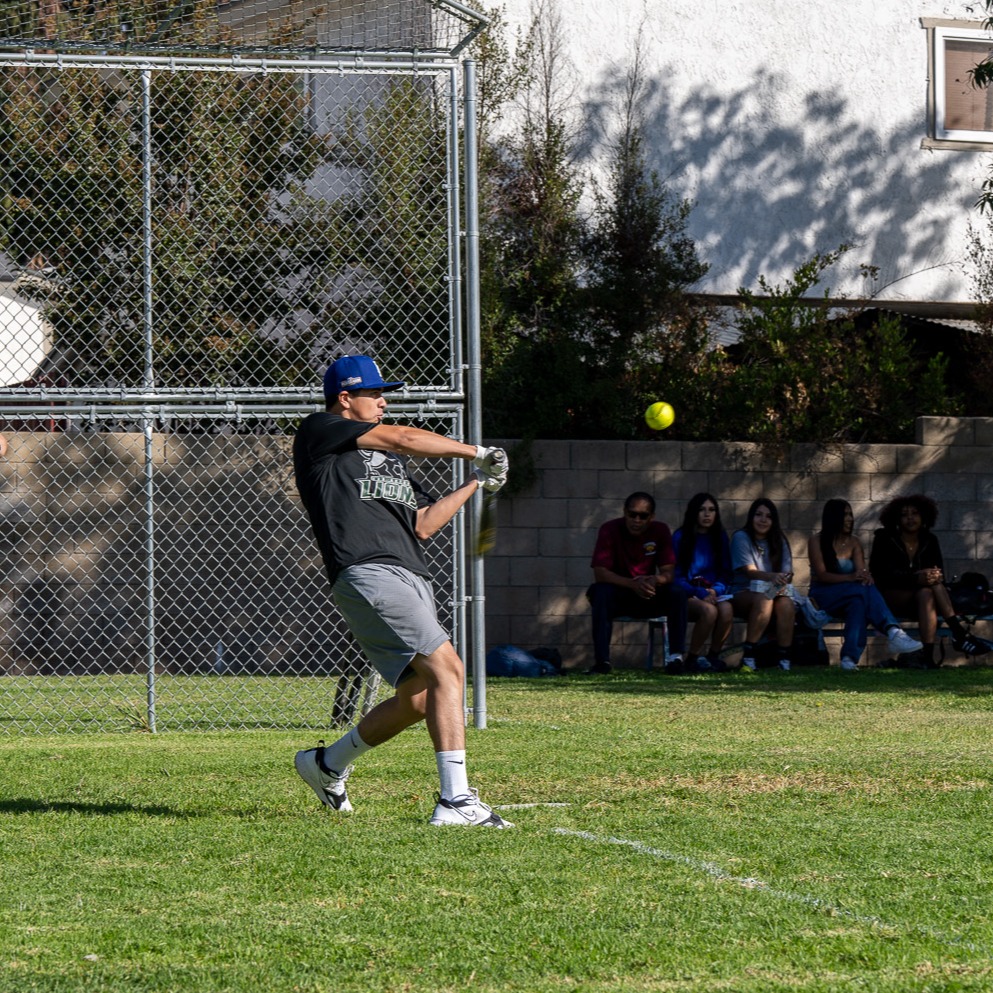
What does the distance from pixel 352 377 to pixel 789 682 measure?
699cm

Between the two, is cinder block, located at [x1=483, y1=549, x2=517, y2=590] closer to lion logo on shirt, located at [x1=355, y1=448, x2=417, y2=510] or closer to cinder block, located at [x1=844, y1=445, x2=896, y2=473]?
cinder block, located at [x1=844, y1=445, x2=896, y2=473]

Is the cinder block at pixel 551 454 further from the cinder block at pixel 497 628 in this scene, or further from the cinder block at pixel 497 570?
the cinder block at pixel 497 628

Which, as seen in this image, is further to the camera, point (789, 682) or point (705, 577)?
point (705, 577)

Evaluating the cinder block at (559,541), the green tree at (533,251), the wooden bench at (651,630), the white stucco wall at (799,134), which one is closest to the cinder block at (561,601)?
the cinder block at (559,541)

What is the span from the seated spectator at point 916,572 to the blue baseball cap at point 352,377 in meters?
9.03

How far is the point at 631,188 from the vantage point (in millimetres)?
16922

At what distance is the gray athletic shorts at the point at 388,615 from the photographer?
5.73 metres

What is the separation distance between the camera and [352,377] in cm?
603

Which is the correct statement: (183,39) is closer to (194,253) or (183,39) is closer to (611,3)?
(194,253)

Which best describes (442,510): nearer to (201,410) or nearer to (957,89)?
(201,410)

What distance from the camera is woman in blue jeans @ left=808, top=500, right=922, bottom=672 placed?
44.8ft

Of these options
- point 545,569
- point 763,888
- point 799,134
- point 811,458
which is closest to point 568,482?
point 545,569

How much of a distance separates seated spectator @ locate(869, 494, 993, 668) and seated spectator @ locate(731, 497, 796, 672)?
0.99m

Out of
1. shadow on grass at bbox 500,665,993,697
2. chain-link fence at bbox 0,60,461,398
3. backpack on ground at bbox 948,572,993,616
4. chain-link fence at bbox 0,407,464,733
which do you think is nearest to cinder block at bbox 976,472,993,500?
backpack on ground at bbox 948,572,993,616
